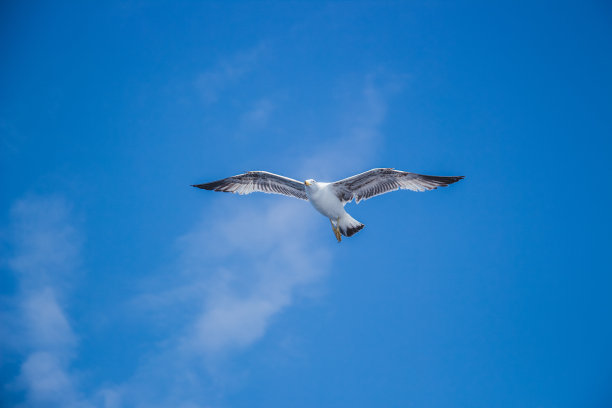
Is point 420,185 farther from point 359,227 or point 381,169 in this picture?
point 359,227

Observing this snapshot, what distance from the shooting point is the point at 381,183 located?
11.6 m

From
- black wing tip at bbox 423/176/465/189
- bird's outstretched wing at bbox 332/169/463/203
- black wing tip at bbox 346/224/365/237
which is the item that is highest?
bird's outstretched wing at bbox 332/169/463/203

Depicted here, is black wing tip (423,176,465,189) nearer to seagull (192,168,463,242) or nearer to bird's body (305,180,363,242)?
seagull (192,168,463,242)

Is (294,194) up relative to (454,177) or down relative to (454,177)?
up

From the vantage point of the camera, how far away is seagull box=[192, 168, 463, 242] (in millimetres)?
11266

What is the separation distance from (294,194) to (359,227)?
2.51 m

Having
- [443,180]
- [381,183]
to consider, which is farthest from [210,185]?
[443,180]

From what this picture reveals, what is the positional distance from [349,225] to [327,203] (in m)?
1.13

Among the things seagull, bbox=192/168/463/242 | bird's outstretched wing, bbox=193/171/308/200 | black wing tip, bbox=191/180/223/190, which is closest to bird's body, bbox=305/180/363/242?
seagull, bbox=192/168/463/242

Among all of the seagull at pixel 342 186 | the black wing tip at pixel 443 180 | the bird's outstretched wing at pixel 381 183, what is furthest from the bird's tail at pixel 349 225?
the black wing tip at pixel 443 180

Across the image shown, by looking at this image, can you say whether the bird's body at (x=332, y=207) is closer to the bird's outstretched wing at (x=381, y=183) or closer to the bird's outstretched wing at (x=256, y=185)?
the bird's outstretched wing at (x=381, y=183)

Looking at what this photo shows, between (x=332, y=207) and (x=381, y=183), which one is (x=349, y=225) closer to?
(x=332, y=207)

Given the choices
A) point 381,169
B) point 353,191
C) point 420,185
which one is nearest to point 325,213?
point 353,191

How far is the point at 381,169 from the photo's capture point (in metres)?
11.1
